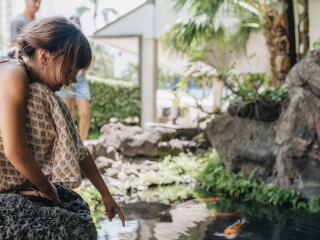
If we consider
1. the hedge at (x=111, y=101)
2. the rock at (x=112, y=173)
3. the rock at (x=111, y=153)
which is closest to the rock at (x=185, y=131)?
the rock at (x=111, y=153)

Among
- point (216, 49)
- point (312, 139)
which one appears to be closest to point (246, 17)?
point (216, 49)

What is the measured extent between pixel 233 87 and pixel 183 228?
3.91 m

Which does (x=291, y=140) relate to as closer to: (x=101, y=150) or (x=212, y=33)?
(x=212, y=33)

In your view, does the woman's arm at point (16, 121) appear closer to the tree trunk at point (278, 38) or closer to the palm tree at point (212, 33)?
the palm tree at point (212, 33)

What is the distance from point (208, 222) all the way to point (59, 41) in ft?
14.4

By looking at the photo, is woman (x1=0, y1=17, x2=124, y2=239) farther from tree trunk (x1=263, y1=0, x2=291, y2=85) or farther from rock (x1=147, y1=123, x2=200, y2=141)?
rock (x1=147, y1=123, x2=200, y2=141)

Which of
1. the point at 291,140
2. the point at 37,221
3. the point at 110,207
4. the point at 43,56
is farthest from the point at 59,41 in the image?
the point at 291,140

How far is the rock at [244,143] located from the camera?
25.4 feet

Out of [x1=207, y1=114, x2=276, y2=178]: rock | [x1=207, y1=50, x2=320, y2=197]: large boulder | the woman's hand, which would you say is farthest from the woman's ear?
[x1=207, y1=114, x2=276, y2=178]: rock

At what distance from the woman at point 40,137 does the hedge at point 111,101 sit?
12.7 m

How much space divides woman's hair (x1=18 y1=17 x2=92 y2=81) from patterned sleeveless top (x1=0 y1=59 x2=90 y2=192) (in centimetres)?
12

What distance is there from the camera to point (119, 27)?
14.1 meters

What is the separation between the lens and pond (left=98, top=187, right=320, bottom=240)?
5164 millimetres

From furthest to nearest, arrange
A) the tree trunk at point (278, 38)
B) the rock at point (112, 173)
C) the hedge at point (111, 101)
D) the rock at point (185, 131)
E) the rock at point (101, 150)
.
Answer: the hedge at point (111, 101) → the rock at point (185, 131) → the rock at point (101, 150) → the tree trunk at point (278, 38) → the rock at point (112, 173)
